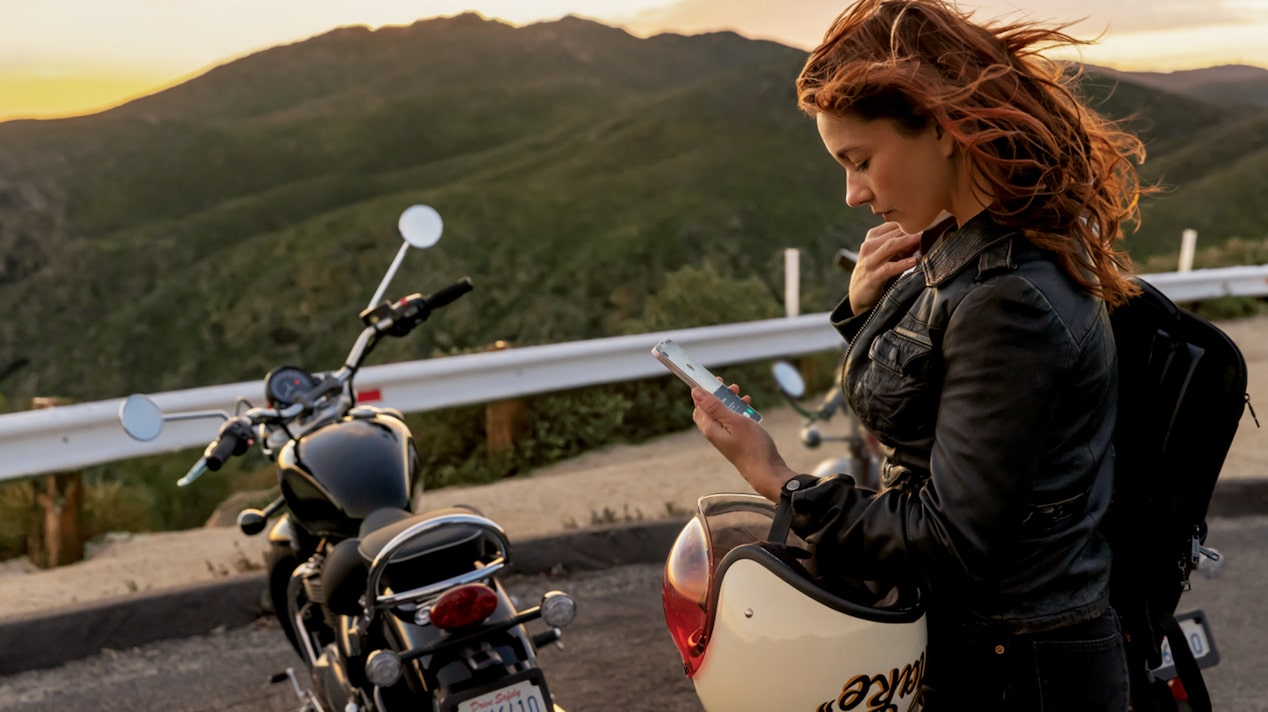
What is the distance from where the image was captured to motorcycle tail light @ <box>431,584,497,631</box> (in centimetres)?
240

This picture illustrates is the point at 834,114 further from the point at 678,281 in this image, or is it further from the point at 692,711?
the point at 678,281

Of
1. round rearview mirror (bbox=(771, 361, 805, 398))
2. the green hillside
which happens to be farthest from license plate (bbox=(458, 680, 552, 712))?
the green hillside

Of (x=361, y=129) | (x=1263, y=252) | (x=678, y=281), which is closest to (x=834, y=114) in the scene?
(x=678, y=281)

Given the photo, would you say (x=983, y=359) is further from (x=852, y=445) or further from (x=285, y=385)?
(x=852, y=445)

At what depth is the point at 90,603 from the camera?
4.39 meters

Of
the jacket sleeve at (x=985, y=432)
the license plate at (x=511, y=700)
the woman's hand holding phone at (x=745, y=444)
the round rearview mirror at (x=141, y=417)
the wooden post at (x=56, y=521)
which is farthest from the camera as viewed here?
the wooden post at (x=56, y=521)

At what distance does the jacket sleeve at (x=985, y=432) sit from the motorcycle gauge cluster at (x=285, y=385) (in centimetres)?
209

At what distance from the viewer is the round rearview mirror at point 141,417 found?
278cm

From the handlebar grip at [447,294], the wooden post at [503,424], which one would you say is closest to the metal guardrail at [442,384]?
the wooden post at [503,424]

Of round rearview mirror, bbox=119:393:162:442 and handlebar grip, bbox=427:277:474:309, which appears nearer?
round rearview mirror, bbox=119:393:162:442

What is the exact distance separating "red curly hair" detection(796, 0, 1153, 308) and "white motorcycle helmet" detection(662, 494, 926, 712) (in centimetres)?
56

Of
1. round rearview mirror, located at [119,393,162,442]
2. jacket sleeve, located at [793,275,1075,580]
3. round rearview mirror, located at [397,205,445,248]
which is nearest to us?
jacket sleeve, located at [793,275,1075,580]

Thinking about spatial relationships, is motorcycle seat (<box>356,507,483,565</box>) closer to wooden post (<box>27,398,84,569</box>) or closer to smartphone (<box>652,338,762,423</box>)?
A: smartphone (<box>652,338,762,423</box>)

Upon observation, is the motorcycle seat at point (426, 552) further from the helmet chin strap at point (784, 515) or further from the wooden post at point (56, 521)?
the wooden post at point (56, 521)
